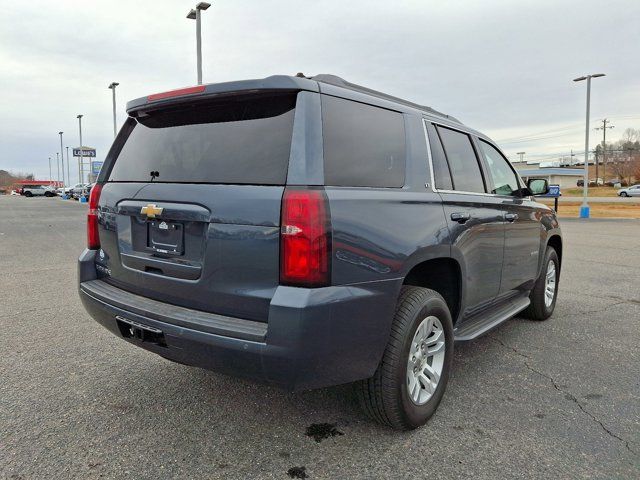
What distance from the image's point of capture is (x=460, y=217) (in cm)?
327

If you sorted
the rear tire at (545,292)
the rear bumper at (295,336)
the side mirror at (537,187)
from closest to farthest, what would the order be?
the rear bumper at (295,336)
the side mirror at (537,187)
the rear tire at (545,292)

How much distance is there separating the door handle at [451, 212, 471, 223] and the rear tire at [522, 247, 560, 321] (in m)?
2.08

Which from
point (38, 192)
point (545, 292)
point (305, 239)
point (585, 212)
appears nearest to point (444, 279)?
point (305, 239)

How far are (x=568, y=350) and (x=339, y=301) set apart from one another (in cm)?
294

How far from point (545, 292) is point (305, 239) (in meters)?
3.75

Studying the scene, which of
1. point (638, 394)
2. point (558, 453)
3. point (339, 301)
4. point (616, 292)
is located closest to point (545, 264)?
point (638, 394)

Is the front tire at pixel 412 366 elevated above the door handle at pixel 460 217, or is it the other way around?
the door handle at pixel 460 217

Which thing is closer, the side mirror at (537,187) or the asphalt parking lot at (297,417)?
the asphalt parking lot at (297,417)

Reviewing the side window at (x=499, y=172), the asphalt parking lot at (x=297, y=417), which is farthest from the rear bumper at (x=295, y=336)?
the side window at (x=499, y=172)

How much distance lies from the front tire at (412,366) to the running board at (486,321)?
28 cm

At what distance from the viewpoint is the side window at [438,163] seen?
3.24 meters

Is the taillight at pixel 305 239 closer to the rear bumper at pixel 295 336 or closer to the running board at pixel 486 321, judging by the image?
the rear bumper at pixel 295 336

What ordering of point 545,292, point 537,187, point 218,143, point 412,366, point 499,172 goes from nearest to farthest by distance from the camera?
point 218,143 < point 412,366 < point 499,172 < point 537,187 < point 545,292

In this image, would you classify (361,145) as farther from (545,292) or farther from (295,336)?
(545,292)
